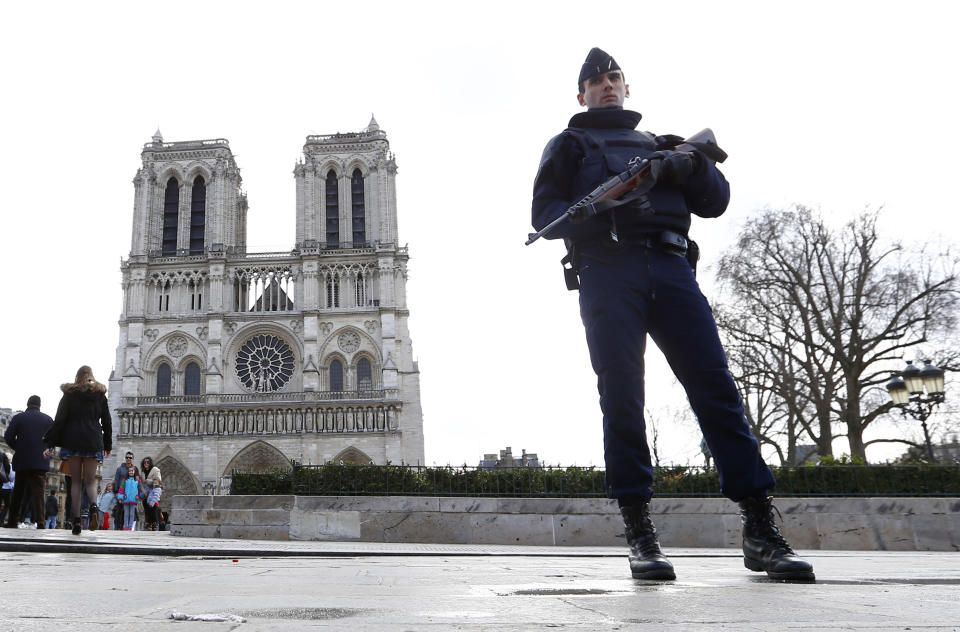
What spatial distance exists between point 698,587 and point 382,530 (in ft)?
26.4

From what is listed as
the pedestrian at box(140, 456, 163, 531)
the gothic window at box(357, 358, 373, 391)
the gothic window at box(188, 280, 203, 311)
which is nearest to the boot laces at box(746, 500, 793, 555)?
the pedestrian at box(140, 456, 163, 531)

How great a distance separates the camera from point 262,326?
4025 centimetres

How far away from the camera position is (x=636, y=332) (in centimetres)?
295

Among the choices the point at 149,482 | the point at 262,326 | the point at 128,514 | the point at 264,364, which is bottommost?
the point at 128,514

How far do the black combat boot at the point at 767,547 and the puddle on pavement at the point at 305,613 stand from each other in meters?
1.46

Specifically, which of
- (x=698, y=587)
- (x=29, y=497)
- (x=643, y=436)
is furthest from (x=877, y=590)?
(x=29, y=497)

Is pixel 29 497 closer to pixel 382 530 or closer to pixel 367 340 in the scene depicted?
pixel 382 530

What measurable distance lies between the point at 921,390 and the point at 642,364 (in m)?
9.69

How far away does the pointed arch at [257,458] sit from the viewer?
37469mm

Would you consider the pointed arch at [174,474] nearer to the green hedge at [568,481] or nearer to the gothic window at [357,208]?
the gothic window at [357,208]

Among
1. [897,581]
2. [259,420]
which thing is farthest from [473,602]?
[259,420]

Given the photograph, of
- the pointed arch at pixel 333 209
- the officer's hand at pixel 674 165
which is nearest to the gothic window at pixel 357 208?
the pointed arch at pixel 333 209

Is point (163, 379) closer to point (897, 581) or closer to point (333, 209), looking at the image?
point (333, 209)

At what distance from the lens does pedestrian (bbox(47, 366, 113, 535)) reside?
7098 mm
